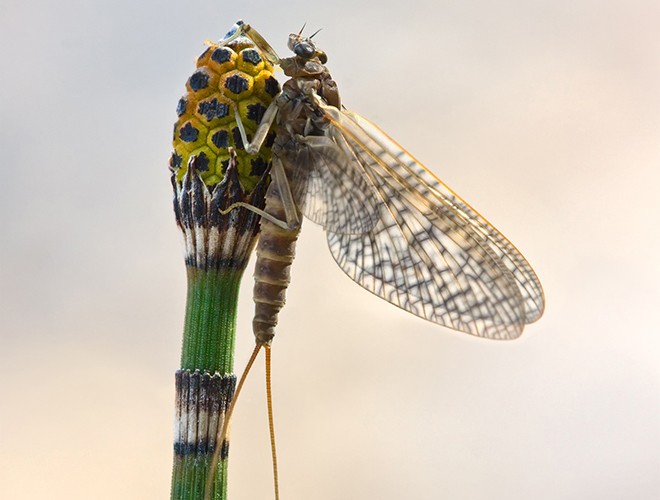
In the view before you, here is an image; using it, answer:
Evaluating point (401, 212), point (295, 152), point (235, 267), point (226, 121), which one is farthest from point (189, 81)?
point (401, 212)

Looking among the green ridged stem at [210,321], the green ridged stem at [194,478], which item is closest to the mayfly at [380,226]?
the green ridged stem at [210,321]

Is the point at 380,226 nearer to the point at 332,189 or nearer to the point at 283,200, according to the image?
the point at 332,189

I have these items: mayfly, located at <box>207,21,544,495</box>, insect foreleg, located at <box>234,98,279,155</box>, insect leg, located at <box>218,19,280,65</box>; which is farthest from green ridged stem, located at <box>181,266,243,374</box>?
insect leg, located at <box>218,19,280,65</box>

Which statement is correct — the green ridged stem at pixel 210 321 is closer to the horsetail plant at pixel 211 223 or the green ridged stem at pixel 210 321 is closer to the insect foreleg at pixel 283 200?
the horsetail plant at pixel 211 223

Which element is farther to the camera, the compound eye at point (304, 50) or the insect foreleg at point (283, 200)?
the compound eye at point (304, 50)

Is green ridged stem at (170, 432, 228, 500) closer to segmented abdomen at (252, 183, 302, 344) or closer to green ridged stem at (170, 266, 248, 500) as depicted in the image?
green ridged stem at (170, 266, 248, 500)

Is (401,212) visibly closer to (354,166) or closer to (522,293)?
(354,166)
